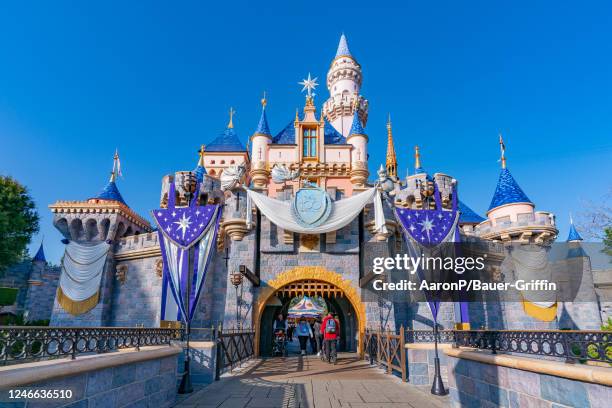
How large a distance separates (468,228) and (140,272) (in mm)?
19120

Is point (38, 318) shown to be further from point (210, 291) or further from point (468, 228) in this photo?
point (468, 228)

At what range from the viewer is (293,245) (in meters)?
14.6

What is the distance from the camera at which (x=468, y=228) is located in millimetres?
21984

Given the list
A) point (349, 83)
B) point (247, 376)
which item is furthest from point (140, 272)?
point (349, 83)

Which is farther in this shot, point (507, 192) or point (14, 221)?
point (14, 221)

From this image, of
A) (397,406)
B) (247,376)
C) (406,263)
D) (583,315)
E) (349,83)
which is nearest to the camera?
(397,406)

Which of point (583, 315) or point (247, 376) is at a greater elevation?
point (583, 315)

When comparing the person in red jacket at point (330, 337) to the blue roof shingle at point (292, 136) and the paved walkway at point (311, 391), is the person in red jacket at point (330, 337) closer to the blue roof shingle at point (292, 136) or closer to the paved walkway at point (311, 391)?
the paved walkway at point (311, 391)

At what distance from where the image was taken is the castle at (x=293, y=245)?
14.2 metres

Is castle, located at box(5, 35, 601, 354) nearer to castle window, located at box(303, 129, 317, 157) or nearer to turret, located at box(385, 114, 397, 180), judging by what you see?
castle window, located at box(303, 129, 317, 157)

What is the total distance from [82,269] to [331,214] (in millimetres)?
14746

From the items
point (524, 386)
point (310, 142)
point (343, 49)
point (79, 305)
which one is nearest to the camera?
point (524, 386)

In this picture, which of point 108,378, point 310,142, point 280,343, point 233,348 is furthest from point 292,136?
point 108,378

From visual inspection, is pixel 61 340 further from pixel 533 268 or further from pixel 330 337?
pixel 533 268
